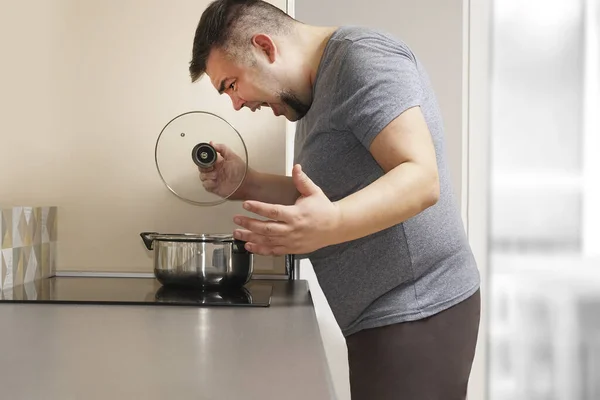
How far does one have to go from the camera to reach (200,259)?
1.42 m

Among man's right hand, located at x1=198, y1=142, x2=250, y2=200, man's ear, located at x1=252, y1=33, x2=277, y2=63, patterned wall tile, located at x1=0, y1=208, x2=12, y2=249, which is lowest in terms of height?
patterned wall tile, located at x1=0, y1=208, x2=12, y2=249

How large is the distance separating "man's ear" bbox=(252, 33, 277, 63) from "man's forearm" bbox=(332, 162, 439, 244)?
0.41 metres

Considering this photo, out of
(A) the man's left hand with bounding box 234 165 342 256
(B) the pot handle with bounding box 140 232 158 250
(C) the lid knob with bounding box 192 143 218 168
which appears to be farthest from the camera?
(C) the lid knob with bounding box 192 143 218 168

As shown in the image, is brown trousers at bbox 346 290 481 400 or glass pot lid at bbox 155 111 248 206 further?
glass pot lid at bbox 155 111 248 206

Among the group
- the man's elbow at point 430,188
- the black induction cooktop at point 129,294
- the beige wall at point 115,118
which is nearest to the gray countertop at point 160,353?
the black induction cooktop at point 129,294

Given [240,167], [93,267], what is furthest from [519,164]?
[93,267]

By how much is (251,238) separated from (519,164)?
1457 mm

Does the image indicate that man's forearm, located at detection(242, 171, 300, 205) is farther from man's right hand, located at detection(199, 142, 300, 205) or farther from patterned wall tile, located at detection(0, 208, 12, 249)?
patterned wall tile, located at detection(0, 208, 12, 249)

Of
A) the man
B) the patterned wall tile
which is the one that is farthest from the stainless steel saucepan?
the patterned wall tile

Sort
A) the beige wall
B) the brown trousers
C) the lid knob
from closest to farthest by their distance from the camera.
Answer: the brown trousers < the lid knob < the beige wall

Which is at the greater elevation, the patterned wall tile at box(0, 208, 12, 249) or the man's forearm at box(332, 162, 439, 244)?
the man's forearm at box(332, 162, 439, 244)

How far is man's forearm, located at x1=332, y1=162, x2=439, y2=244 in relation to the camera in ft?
3.28

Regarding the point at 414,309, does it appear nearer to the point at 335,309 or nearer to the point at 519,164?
the point at 335,309

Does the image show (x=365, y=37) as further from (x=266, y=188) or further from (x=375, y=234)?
(x=266, y=188)
